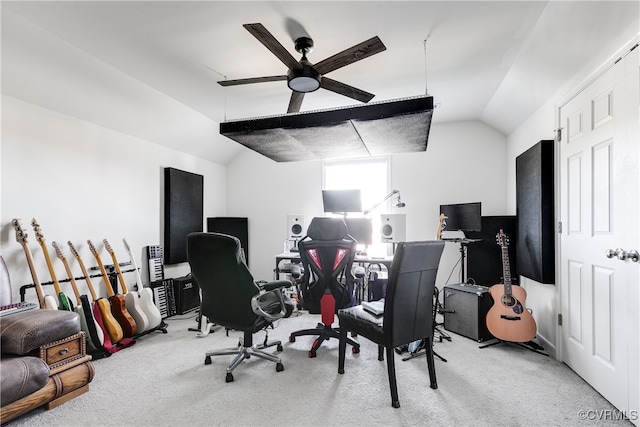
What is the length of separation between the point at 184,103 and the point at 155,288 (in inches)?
91.0

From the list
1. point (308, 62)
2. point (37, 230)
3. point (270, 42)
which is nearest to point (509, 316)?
point (308, 62)

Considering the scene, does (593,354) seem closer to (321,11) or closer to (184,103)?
(321,11)

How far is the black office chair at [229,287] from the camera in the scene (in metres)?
2.29

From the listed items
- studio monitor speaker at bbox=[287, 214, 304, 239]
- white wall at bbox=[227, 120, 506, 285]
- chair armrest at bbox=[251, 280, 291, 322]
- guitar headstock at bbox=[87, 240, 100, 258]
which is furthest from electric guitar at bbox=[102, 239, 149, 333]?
white wall at bbox=[227, 120, 506, 285]

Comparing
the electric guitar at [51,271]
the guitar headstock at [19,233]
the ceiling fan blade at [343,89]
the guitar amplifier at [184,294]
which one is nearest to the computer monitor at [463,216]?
the ceiling fan blade at [343,89]

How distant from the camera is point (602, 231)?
2152 millimetres

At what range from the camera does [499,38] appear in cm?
244

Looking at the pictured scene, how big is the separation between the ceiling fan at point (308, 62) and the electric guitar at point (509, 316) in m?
2.22

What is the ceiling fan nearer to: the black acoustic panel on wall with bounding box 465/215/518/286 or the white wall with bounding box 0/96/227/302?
the white wall with bounding box 0/96/227/302

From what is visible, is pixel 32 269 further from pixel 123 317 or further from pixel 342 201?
pixel 342 201

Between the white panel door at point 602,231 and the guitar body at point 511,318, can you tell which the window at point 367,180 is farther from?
the white panel door at point 602,231

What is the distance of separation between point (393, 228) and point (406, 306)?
7.14 feet

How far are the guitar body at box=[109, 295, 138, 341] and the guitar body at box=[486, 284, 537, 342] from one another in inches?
138

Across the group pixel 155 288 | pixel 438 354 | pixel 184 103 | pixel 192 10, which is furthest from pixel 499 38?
pixel 155 288
